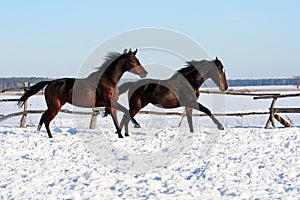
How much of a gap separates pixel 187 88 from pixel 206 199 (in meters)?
4.24

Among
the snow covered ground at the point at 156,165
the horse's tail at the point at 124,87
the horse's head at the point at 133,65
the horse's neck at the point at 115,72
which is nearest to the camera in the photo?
the snow covered ground at the point at 156,165

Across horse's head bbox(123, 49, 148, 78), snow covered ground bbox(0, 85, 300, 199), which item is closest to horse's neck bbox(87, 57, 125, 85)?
horse's head bbox(123, 49, 148, 78)

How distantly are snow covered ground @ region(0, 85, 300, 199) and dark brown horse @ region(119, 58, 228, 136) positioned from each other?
613mm

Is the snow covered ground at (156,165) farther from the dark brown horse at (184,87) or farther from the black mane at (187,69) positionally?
the black mane at (187,69)

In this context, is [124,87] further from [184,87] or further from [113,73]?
[184,87]

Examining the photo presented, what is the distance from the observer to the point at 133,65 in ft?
26.8

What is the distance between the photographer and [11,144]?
7656mm

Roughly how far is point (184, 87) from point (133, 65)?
1.22 meters

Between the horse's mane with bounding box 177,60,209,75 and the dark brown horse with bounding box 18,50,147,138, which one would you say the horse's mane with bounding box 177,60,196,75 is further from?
the dark brown horse with bounding box 18,50,147,138

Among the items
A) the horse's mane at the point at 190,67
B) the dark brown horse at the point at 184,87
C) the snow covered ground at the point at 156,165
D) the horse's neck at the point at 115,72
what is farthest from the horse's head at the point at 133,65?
the snow covered ground at the point at 156,165

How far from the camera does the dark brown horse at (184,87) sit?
27.6 feet

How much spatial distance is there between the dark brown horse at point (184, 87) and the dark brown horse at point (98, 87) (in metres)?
0.51

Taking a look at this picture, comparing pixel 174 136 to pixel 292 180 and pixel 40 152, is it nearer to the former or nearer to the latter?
pixel 40 152

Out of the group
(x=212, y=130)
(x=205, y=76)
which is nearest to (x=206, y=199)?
(x=212, y=130)
